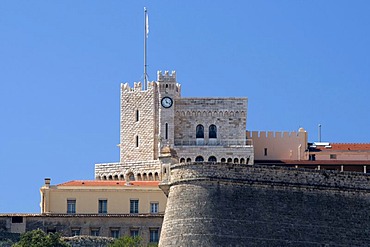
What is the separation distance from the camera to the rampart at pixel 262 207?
84.2m

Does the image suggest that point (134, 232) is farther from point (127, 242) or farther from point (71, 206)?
point (127, 242)

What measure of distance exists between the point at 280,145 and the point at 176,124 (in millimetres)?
7616

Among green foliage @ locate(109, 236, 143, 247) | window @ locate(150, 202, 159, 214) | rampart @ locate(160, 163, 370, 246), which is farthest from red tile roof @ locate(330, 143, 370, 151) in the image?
rampart @ locate(160, 163, 370, 246)

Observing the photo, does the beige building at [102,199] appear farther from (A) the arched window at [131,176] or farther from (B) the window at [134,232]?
(A) the arched window at [131,176]

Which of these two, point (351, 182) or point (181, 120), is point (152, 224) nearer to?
point (351, 182)

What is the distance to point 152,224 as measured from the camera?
320ft

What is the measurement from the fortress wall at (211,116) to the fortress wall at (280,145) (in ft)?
5.97

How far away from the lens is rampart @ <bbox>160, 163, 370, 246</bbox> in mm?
84250

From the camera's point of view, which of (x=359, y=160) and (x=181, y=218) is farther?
(x=359, y=160)

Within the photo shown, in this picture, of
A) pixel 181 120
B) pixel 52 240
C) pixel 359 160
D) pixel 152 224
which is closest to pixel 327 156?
pixel 359 160

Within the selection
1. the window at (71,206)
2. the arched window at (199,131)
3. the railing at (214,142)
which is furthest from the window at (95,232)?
the arched window at (199,131)

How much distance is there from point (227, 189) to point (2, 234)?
16.4 meters

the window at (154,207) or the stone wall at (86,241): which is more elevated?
the window at (154,207)

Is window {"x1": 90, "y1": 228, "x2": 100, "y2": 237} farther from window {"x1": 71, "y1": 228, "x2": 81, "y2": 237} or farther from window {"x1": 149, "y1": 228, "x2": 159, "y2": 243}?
window {"x1": 149, "y1": 228, "x2": 159, "y2": 243}
